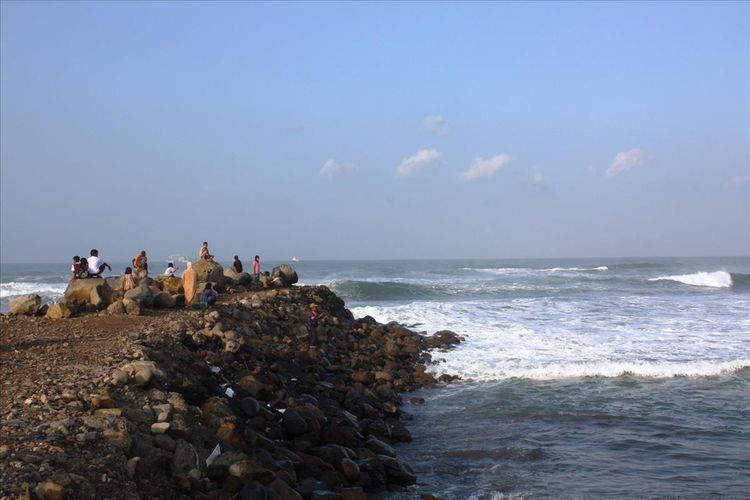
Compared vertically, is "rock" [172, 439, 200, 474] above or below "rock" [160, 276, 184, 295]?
below

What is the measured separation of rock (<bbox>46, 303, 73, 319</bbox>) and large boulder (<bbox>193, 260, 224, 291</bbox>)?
4953mm

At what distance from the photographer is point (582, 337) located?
19469mm

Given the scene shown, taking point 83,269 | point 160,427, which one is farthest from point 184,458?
point 83,269

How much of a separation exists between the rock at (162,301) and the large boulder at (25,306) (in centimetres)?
237

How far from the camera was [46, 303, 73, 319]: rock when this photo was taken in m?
12.7

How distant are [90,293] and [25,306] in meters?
1.35

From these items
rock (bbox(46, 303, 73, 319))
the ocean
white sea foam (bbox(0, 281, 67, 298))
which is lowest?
the ocean

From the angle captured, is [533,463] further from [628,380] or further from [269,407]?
[628,380]

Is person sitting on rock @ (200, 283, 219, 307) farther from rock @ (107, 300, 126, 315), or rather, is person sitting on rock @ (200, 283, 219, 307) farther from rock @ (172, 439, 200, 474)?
rock @ (172, 439, 200, 474)

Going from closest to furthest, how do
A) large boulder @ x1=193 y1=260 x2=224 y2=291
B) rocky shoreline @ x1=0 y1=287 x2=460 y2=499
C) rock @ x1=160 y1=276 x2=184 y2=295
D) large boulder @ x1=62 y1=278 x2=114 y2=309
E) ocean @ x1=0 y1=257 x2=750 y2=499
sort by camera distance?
rocky shoreline @ x1=0 y1=287 x2=460 y2=499 → ocean @ x1=0 y1=257 x2=750 y2=499 → large boulder @ x1=62 y1=278 x2=114 y2=309 → rock @ x1=160 y1=276 x2=184 y2=295 → large boulder @ x1=193 y1=260 x2=224 y2=291

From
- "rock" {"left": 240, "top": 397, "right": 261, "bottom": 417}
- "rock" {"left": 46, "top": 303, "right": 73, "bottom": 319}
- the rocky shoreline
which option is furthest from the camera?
"rock" {"left": 46, "top": 303, "right": 73, "bottom": 319}

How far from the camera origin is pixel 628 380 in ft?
47.4

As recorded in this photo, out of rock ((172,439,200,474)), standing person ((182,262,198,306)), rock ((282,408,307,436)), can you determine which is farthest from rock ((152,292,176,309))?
rock ((172,439,200,474))

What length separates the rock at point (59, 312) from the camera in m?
12.7
